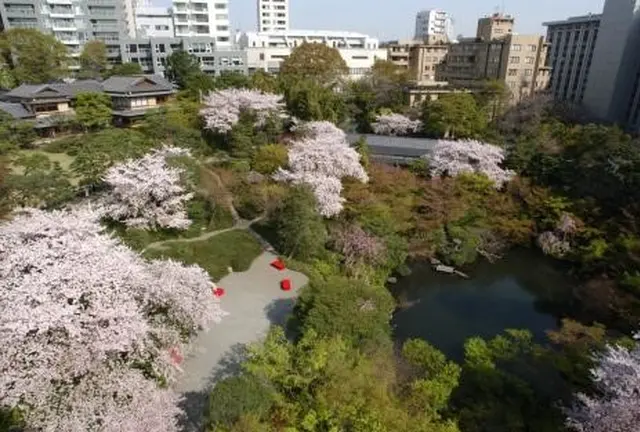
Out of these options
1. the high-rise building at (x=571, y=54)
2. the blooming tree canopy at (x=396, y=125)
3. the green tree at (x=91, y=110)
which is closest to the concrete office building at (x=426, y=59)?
the high-rise building at (x=571, y=54)

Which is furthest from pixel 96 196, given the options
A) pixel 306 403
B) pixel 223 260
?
pixel 306 403

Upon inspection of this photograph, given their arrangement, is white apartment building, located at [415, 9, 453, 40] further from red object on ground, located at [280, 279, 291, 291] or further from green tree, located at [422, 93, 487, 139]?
red object on ground, located at [280, 279, 291, 291]

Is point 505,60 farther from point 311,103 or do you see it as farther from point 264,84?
point 264,84

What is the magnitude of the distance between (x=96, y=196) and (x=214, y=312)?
41.8 feet

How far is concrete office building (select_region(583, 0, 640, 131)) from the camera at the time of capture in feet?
144

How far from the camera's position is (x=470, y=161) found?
26.2 m

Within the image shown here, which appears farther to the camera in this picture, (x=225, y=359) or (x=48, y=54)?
(x=48, y=54)

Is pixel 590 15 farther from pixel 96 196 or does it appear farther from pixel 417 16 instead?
pixel 417 16

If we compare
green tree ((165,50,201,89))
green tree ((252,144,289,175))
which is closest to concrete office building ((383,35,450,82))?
green tree ((165,50,201,89))

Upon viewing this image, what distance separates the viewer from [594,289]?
56.1ft

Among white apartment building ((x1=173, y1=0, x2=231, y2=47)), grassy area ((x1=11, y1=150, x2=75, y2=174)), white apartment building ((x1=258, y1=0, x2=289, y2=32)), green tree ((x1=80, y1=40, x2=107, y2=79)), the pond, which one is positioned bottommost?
the pond

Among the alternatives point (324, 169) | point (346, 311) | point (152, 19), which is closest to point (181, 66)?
point (152, 19)

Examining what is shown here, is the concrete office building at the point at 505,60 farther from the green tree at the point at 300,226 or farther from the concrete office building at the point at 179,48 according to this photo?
the green tree at the point at 300,226

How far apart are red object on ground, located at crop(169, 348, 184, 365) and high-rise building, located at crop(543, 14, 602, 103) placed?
172 ft
